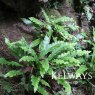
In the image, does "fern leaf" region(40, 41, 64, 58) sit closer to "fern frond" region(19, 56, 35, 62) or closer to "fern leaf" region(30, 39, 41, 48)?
"fern frond" region(19, 56, 35, 62)

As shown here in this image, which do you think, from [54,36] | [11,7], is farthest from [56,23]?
[11,7]

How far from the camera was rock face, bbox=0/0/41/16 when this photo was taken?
650 centimetres

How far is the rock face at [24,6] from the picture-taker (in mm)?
6500

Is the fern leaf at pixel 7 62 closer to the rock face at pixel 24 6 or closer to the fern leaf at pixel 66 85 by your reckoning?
the fern leaf at pixel 66 85

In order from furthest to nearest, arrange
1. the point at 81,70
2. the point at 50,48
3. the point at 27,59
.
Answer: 1. the point at 81,70
2. the point at 50,48
3. the point at 27,59

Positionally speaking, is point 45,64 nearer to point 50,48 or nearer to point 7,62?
point 50,48

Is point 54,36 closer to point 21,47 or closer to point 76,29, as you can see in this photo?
point 76,29

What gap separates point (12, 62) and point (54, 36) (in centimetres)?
176

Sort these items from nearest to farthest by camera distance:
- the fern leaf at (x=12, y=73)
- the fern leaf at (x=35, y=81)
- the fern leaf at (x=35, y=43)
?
the fern leaf at (x=35, y=81) < the fern leaf at (x=12, y=73) < the fern leaf at (x=35, y=43)

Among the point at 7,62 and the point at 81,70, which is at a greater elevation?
the point at 7,62

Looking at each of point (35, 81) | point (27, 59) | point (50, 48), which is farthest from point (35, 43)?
point (35, 81)

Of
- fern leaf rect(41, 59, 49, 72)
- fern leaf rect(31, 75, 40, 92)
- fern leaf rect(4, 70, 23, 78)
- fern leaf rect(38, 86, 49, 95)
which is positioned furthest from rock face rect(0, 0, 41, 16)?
fern leaf rect(38, 86, 49, 95)

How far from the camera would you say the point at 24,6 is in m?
6.64

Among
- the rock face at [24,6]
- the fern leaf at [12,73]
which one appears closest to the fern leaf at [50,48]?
the fern leaf at [12,73]
